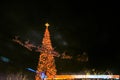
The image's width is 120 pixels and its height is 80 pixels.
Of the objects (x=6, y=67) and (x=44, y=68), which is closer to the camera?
(x=44, y=68)

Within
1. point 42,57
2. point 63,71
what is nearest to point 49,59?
point 42,57

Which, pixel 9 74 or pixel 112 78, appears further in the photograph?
pixel 112 78

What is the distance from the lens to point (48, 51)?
100 feet

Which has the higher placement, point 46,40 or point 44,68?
point 46,40

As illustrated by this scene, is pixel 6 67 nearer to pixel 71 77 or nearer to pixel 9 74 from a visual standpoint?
pixel 9 74

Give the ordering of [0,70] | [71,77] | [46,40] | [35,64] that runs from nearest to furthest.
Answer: [46,40] → [0,70] → [35,64] → [71,77]

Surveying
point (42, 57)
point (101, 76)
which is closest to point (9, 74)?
point (42, 57)

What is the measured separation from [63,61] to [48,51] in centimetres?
759

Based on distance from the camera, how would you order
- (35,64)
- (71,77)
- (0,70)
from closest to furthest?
(0,70), (35,64), (71,77)

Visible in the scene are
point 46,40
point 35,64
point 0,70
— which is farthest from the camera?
point 35,64

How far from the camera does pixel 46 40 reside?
2945cm

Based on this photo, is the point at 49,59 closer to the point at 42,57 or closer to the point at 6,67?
the point at 42,57

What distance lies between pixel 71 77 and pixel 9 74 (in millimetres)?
8495

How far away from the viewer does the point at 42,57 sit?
30.8 metres
